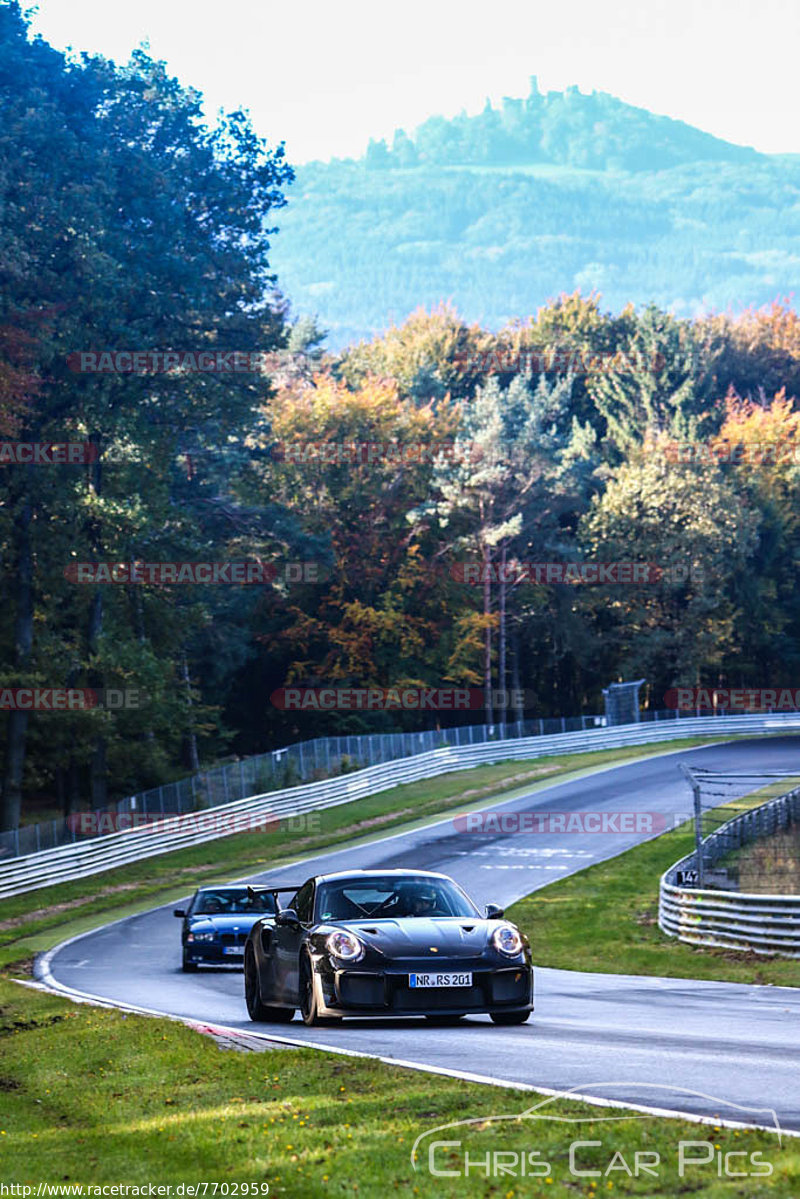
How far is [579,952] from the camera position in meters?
28.7

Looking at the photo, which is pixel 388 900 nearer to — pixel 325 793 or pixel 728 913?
pixel 728 913

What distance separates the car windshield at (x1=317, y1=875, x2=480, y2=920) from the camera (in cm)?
1402

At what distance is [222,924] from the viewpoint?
24.5 meters

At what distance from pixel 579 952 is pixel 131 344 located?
30.2 meters

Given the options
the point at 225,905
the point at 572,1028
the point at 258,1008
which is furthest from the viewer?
the point at 225,905

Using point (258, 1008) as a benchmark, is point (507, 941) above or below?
above

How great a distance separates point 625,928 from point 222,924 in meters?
9.89

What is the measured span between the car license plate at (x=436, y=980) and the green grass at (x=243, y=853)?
17.9 metres

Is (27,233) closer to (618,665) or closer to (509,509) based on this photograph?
(509,509)

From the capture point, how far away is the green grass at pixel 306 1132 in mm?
7180

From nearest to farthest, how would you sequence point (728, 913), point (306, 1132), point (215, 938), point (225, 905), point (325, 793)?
1. point (306, 1132)
2. point (215, 938)
3. point (225, 905)
4. point (728, 913)
5. point (325, 793)

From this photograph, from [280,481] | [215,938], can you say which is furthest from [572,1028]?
[280,481]

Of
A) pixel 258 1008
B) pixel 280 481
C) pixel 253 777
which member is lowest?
pixel 253 777

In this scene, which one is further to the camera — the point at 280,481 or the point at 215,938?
the point at 280,481
